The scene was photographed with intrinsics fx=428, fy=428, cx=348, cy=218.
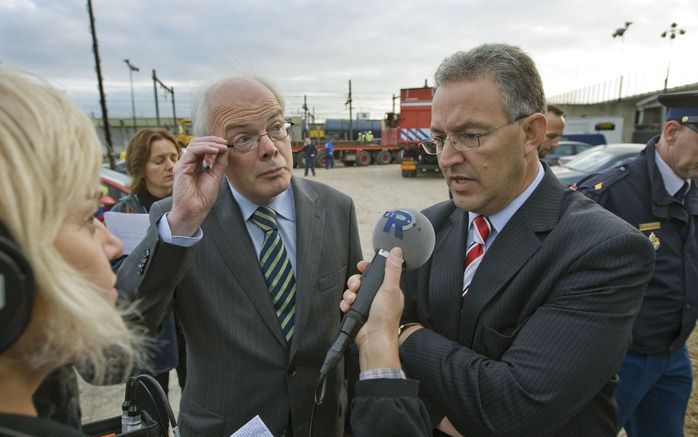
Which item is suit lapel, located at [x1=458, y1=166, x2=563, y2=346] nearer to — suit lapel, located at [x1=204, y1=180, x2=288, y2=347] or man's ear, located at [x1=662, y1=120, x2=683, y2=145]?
suit lapel, located at [x1=204, y1=180, x2=288, y2=347]

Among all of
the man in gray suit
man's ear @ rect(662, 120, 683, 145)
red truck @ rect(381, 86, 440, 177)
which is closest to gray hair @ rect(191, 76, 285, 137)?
the man in gray suit

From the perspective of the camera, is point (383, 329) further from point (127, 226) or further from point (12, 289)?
point (127, 226)

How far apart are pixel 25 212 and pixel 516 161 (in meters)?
1.33

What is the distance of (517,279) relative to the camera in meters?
1.31

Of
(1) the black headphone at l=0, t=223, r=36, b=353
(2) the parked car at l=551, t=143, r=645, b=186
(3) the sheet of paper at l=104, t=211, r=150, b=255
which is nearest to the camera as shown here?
(1) the black headphone at l=0, t=223, r=36, b=353

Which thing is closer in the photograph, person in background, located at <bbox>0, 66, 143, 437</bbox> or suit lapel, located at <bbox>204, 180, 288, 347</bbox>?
person in background, located at <bbox>0, 66, 143, 437</bbox>

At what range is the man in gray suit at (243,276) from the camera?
1.55 meters

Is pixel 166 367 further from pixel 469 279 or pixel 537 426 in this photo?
pixel 537 426

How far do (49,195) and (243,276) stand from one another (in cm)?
99

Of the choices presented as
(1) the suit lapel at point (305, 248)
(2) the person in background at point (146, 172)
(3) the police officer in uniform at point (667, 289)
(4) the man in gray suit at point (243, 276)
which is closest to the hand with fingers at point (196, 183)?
(4) the man in gray suit at point (243, 276)

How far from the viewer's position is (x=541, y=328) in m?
1.19

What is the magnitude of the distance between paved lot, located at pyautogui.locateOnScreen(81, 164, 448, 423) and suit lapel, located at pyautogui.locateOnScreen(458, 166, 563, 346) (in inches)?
110

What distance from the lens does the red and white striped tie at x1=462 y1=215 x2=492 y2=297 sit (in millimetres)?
1486

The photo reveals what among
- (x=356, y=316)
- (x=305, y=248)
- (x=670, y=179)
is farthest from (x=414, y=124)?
(x=356, y=316)
